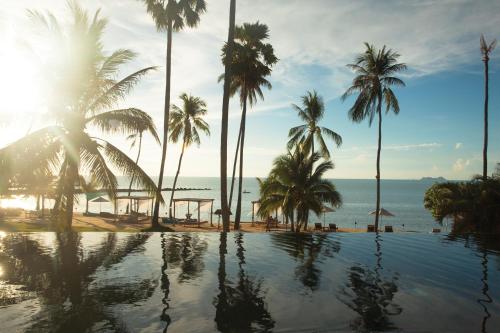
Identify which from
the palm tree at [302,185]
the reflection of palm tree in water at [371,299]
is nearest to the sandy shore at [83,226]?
the palm tree at [302,185]

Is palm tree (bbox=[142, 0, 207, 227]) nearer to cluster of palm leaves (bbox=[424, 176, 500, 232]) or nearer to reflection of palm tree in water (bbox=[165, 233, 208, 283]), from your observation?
reflection of palm tree in water (bbox=[165, 233, 208, 283])

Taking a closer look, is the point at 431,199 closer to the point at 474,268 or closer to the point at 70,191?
the point at 474,268

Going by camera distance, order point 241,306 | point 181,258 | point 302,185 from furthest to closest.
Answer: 1. point 302,185
2. point 181,258
3. point 241,306

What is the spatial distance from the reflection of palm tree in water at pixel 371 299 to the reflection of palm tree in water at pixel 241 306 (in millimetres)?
1560

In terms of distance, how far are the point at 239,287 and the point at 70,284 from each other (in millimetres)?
3663

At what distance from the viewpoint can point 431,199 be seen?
39.7 meters

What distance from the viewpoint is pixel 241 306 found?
6426 mm

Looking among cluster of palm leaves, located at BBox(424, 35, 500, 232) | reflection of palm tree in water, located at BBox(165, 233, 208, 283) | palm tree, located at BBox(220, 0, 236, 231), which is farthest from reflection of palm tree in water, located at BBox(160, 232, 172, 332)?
cluster of palm leaves, located at BBox(424, 35, 500, 232)

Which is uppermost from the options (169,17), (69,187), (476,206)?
(169,17)

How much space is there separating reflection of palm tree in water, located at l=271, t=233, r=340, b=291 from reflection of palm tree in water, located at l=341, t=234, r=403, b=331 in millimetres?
911

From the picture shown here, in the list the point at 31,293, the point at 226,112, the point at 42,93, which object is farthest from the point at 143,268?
the point at 226,112

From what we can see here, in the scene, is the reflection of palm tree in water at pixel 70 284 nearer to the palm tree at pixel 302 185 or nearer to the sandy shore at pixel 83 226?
the sandy shore at pixel 83 226

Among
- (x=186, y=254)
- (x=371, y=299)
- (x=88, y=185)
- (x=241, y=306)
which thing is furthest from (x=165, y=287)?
(x=88, y=185)

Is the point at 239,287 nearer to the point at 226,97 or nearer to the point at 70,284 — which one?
the point at 70,284
